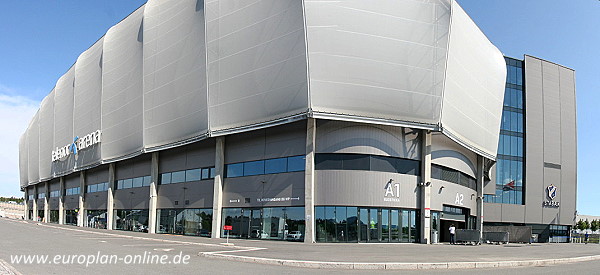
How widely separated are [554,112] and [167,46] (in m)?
53.1

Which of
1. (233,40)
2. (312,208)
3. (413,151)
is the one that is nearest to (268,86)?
(233,40)

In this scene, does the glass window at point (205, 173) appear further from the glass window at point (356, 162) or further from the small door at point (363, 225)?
the small door at point (363, 225)

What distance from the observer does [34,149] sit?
89.9m

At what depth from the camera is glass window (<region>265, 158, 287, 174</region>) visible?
35.6 metres

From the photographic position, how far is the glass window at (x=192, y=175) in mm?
42781

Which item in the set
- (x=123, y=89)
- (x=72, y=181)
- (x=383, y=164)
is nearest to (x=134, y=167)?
(x=123, y=89)

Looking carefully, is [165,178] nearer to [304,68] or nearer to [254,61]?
[254,61]

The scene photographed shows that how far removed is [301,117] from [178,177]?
17.3 m

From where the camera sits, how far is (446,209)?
133ft

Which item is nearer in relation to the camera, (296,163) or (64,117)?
(296,163)

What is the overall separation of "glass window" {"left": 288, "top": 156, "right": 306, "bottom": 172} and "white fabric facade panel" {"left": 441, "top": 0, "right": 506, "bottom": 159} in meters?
10.5

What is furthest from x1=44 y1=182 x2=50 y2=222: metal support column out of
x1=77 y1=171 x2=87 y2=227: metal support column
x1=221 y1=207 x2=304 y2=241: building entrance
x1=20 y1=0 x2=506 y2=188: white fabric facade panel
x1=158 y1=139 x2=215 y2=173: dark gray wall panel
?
x1=221 y1=207 x2=304 y2=241: building entrance

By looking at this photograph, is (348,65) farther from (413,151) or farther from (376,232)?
(376,232)

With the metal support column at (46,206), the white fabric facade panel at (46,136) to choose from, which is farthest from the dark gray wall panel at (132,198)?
the metal support column at (46,206)
